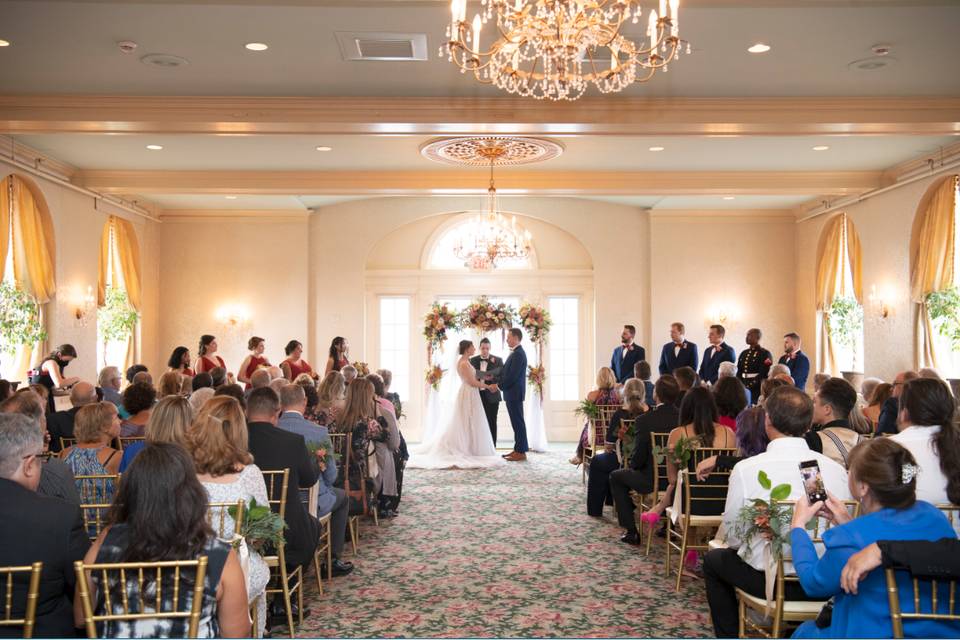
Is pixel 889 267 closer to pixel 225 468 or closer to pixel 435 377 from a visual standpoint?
pixel 435 377

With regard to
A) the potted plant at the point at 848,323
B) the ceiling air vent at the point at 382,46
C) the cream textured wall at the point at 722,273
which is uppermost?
the ceiling air vent at the point at 382,46

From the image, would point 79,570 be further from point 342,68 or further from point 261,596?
point 342,68

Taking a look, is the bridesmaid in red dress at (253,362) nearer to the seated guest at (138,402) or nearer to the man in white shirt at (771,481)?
the seated guest at (138,402)

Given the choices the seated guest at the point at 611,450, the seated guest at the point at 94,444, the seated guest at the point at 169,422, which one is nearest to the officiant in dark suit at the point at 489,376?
the seated guest at the point at 611,450

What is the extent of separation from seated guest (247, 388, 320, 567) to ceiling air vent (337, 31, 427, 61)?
305 cm

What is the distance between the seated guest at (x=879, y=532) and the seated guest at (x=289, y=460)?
277 cm

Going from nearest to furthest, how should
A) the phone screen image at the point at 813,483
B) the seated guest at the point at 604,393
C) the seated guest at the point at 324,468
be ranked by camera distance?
the phone screen image at the point at 813,483 < the seated guest at the point at 324,468 < the seated guest at the point at 604,393

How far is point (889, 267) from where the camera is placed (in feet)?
37.3

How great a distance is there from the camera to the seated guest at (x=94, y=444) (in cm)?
444

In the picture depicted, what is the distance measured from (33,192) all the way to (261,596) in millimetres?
8205

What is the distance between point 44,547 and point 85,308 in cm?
978

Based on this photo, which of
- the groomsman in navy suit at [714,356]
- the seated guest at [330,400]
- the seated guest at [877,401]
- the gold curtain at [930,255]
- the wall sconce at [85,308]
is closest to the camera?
the seated guest at [877,401]

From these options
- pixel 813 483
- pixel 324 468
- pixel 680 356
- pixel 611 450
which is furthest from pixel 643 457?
pixel 680 356

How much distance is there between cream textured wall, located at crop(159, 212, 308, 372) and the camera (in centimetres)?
1458
